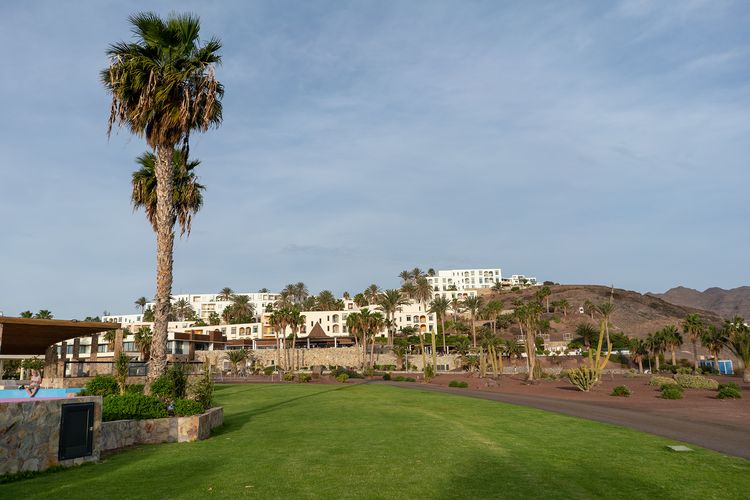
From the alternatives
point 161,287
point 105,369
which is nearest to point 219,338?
point 105,369

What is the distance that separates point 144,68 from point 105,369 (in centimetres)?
3439

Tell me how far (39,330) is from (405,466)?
24.0m

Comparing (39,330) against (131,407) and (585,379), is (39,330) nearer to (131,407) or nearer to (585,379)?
(131,407)

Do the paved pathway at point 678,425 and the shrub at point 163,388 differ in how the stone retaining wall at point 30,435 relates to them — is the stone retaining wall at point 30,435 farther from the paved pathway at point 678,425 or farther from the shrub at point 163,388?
the paved pathway at point 678,425

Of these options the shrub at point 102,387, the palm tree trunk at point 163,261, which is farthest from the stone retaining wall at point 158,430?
the shrub at point 102,387

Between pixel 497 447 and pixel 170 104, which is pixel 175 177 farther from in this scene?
pixel 497 447

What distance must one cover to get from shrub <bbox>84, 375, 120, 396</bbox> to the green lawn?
505 cm

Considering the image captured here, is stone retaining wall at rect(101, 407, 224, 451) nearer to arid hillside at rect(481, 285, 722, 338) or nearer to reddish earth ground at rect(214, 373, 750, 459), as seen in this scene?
reddish earth ground at rect(214, 373, 750, 459)

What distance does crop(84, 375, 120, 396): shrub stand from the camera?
20.2 meters

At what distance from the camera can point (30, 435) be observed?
11.6 meters

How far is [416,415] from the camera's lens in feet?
77.5

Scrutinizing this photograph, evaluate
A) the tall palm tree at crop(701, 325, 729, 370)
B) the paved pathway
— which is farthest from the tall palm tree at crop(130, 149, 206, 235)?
the tall palm tree at crop(701, 325, 729, 370)

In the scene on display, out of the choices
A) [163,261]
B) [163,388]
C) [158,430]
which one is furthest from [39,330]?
[158,430]

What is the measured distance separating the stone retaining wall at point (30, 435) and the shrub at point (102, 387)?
324 inches
